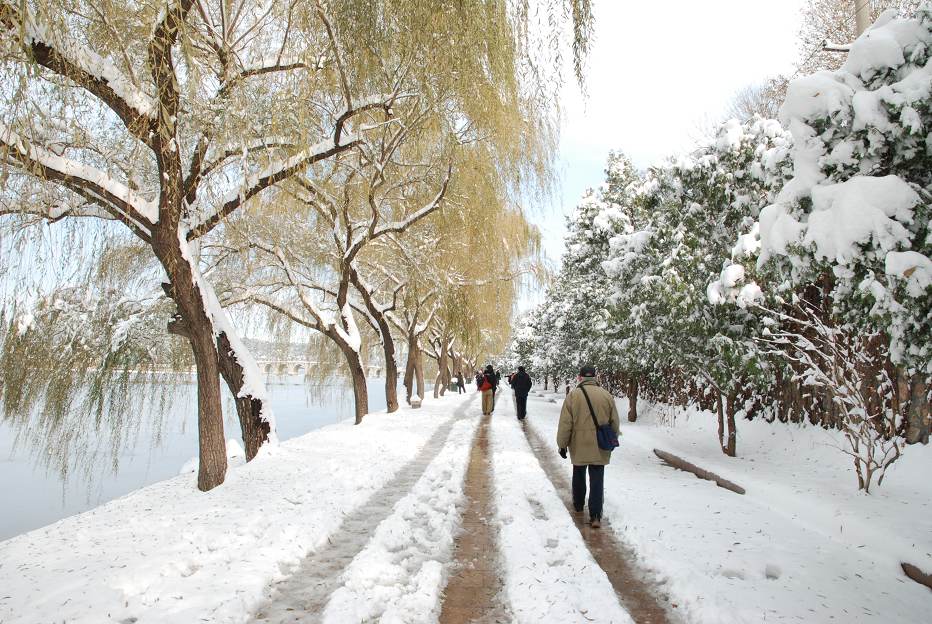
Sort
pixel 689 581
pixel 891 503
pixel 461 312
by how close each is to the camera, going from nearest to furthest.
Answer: pixel 689 581 → pixel 891 503 → pixel 461 312

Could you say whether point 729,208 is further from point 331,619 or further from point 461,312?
point 331,619

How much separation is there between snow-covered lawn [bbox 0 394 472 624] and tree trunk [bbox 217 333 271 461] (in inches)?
25.1

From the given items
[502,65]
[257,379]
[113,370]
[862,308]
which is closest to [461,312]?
[257,379]

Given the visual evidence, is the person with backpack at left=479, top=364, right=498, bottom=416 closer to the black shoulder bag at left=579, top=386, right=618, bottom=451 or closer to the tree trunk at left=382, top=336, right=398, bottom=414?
the tree trunk at left=382, top=336, right=398, bottom=414

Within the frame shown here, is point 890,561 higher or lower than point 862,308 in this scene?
lower

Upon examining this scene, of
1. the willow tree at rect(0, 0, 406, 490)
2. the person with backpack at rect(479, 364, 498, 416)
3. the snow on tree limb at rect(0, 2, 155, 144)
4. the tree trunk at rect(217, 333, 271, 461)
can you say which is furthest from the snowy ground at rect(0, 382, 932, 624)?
the person with backpack at rect(479, 364, 498, 416)

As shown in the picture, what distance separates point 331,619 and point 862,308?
513cm

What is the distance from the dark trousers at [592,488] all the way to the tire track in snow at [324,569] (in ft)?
7.20

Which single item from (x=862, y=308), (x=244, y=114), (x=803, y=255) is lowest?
(x=862, y=308)

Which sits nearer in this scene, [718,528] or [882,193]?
[882,193]

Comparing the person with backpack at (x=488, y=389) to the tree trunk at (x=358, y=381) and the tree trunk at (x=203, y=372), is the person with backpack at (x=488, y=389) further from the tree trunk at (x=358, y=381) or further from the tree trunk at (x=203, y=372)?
the tree trunk at (x=203, y=372)

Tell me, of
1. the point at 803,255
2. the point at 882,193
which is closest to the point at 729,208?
the point at 803,255

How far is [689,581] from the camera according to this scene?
397 cm

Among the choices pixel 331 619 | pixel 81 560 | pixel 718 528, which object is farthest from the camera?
pixel 718 528
